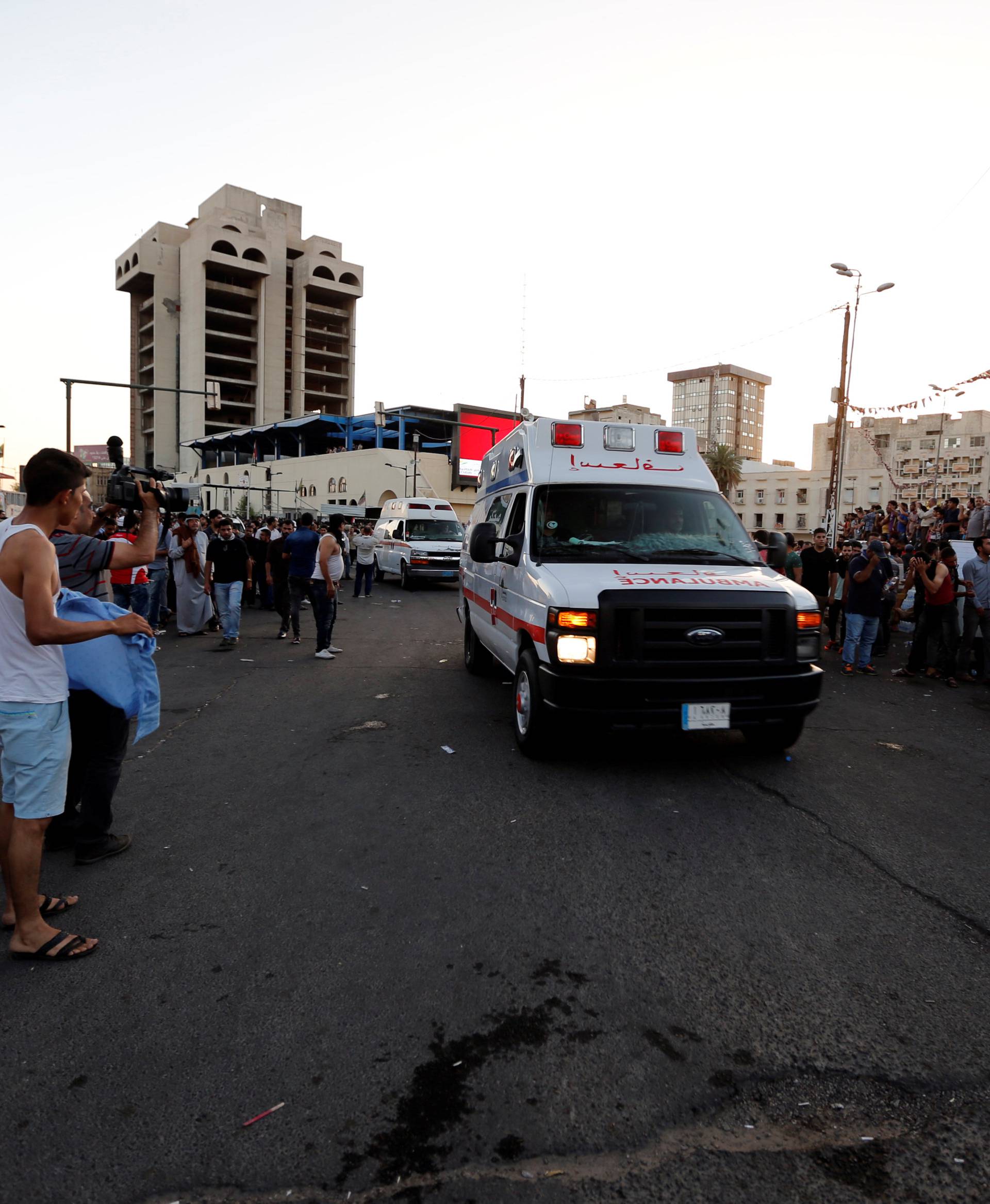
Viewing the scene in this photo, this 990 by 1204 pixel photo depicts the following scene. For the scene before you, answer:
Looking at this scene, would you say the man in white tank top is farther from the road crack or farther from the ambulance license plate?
the road crack

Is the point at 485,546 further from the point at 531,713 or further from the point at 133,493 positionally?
the point at 133,493

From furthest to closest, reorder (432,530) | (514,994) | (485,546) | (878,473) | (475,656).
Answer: (878,473), (432,530), (475,656), (485,546), (514,994)

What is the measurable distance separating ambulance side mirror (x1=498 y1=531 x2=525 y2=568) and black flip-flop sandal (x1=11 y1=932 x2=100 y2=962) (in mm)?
4174

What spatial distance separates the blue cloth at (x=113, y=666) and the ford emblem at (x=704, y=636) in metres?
3.38

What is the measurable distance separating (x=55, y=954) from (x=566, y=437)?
18.1ft

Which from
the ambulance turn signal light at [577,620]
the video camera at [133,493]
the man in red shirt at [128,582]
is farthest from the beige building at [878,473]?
the video camera at [133,493]

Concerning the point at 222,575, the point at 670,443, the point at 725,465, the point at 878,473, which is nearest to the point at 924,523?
the point at 670,443

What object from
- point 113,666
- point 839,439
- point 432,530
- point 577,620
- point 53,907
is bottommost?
point 53,907

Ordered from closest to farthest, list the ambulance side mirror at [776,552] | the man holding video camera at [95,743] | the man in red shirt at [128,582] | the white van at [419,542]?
the man holding video camera at [95,743]
the ambulance side mirror at [776,552]
the man in red shirt at [128,582]
the white van at [419,542]

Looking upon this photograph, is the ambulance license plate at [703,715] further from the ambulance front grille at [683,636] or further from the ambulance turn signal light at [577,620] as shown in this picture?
the ambulance turn signal light at [577,620]

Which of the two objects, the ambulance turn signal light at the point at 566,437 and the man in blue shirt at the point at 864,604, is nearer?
the ambulance turn signal light at the point at 566,437

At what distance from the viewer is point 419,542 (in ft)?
73.3

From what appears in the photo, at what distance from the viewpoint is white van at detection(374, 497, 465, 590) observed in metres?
21.9

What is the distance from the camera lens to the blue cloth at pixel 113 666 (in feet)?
11.8
